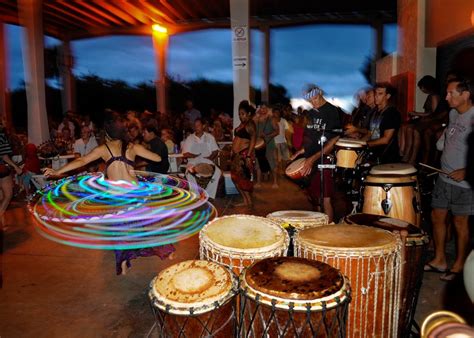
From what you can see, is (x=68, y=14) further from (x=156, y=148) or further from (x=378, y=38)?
(x=378, y=38)

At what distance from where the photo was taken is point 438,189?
4379 mm

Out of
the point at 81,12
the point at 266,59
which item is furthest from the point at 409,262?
the point at 81,12

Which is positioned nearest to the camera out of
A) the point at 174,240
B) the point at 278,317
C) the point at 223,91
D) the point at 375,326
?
the point at 278,317

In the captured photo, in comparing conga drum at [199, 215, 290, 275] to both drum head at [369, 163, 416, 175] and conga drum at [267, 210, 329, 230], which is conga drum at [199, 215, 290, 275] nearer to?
conga drum at [267, 210, 329, 230]

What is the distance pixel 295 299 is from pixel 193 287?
1.99ft

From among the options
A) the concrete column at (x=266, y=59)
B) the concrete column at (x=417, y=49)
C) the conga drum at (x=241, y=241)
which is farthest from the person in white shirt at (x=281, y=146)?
the conga drum at (x=241, y=241)

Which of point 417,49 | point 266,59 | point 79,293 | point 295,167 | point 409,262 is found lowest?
point 79,293

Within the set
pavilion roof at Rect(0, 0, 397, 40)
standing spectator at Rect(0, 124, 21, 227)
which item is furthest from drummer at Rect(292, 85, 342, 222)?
pavilion roof at Rect(0, 0, 397, 40)

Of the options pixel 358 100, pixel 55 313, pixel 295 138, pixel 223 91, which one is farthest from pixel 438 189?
pixel 223 91

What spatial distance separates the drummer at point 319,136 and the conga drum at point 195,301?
10.0 feet

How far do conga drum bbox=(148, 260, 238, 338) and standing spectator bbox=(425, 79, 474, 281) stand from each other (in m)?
2.81

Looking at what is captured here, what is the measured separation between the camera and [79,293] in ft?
13.9

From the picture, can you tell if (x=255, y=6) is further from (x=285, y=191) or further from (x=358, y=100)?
(x=285, y=191)

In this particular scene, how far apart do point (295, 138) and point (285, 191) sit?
7.27 ft
